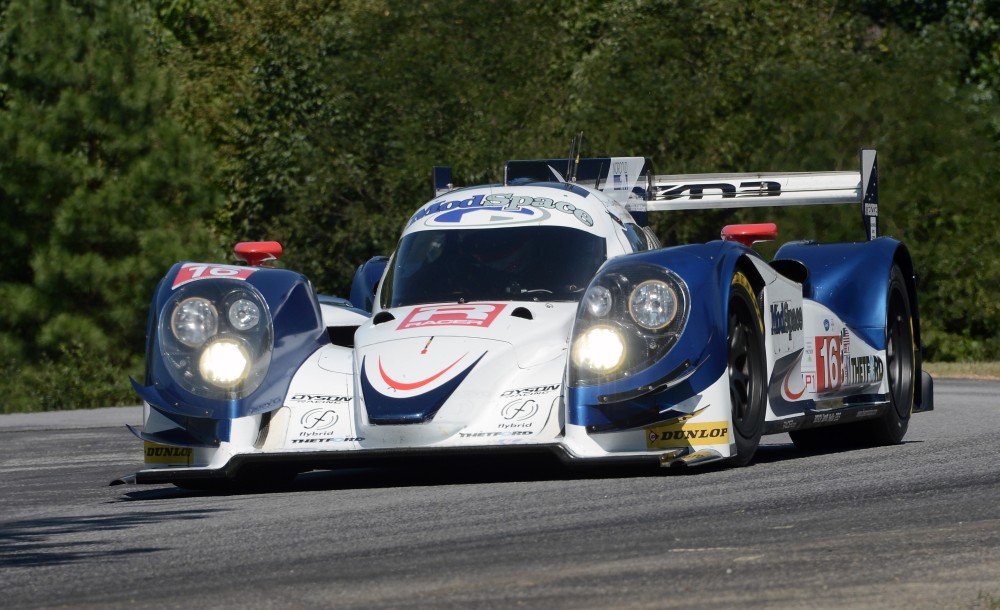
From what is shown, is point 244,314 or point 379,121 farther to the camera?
point 379,121

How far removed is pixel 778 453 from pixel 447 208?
231 centimetres

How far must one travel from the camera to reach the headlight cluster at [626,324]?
801cm

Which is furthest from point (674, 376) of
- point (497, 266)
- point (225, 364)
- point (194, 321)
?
point (194, 321)

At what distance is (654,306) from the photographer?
26.5ft

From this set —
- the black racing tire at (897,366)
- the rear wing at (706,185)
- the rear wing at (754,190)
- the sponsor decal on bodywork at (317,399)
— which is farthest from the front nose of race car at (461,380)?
the rear wing at (754,190)

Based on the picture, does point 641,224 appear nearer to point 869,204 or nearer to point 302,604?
point 869,204

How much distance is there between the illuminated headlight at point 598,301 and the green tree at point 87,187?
2680 cm

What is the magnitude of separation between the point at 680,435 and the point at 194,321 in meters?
2.40

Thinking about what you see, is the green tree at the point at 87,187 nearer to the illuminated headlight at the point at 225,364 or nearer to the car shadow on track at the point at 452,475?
the car shadow on track at the point at 452,475

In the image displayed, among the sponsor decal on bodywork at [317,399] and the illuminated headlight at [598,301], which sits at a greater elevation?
the illuminated headlight at [598,301]

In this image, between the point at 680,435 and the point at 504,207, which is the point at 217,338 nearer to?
the point at 504,207

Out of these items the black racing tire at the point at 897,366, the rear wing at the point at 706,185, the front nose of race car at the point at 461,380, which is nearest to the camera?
the front nose of race car at the point at 461,380

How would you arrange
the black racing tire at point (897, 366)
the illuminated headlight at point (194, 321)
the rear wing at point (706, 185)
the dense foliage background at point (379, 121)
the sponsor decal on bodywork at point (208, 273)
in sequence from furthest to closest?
1. the dense foliage background at point (379, 121)
2. the rear wing at point (706, 185)
3. the black racing tire at point (897, 366)
4. the sponsor decal on bodywork at point (208, 273)
5. the illuminated headlight at point (194, 321)

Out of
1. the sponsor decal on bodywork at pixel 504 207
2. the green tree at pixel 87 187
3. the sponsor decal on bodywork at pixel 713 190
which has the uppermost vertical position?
the sponsor decal on bodywork at pixel 504 207
